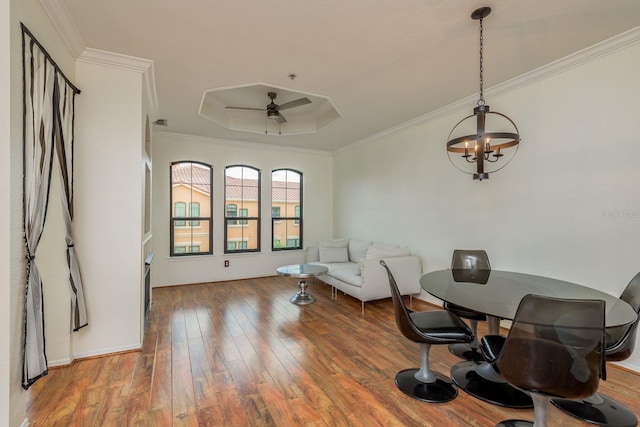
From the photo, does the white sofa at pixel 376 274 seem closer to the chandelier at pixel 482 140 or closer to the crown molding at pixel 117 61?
the chandelier at pixel 482 140

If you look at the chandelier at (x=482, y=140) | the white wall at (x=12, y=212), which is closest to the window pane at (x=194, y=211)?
the white wall at (x=12, y=212)

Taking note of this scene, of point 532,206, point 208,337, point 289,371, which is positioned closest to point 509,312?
point 289,371

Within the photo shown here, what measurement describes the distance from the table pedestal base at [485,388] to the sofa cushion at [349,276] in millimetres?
1777

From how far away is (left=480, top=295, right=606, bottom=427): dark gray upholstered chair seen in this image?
4.49ft

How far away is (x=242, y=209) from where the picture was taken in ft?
20.2

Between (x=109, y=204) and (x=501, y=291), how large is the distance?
135 inches

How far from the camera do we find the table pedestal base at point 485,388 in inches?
82.1

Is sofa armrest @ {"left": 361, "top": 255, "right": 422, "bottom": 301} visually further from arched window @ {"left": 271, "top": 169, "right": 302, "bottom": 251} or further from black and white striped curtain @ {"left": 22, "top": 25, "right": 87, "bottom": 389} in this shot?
black and white striped curtain @ {"left": 22, "top": 25, "right": 87, "bottom": 389}

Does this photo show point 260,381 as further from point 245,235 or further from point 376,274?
point 245,235

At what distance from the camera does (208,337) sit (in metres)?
3.23

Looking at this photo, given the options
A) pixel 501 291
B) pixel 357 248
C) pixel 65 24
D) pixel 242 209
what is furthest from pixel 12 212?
pixel 357 248

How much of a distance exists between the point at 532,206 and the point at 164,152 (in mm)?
5725

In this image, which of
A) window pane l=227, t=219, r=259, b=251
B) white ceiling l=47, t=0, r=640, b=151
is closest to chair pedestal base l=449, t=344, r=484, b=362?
white ceiling l=47, t=0, r=640, b=151

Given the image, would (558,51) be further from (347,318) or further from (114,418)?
(114,418)
